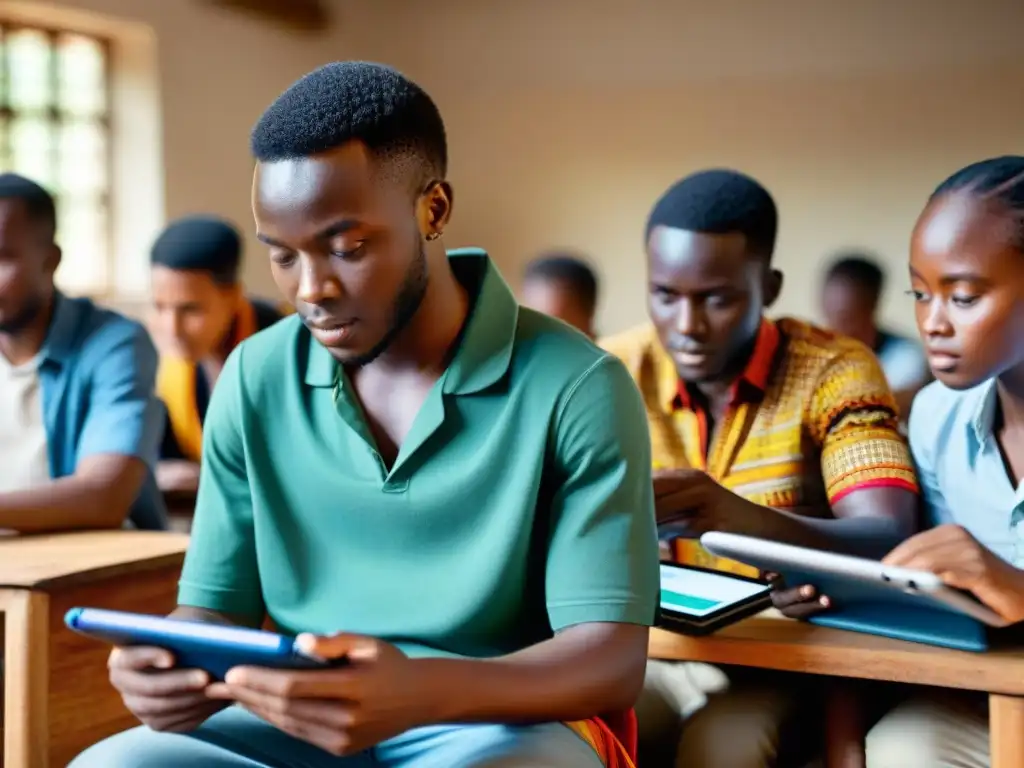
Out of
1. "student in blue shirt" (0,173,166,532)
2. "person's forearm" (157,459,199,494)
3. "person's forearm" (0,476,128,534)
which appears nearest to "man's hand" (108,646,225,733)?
"person's forearm" (0,476,128,534)

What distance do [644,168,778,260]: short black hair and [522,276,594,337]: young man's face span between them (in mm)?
1982

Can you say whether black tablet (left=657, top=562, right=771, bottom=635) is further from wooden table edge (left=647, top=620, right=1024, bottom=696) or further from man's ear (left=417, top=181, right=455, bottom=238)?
man's ear (left=417, top=181, right=455, bottom=238)

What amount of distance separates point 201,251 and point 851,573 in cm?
241

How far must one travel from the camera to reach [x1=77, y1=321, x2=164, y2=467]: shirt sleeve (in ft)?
7.40

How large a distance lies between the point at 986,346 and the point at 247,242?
17.7 feet

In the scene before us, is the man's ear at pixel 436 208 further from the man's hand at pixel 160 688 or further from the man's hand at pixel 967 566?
the man's hand at pixel 967 566

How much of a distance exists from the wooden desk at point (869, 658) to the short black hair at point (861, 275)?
13.1ft

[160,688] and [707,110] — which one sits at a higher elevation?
[707,110]

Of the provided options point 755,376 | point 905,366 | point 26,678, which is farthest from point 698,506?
point 905,366

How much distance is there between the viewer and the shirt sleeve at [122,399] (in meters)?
2.26

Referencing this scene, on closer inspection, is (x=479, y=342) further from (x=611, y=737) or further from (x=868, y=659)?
(x=868, y=659)

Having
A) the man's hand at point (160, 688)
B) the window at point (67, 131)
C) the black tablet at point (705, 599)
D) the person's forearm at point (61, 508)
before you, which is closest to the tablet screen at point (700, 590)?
the black tablet at point (705, 599)

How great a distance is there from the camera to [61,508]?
6.81 feet

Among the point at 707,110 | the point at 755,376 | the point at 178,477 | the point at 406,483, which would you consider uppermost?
the point at 707,110
